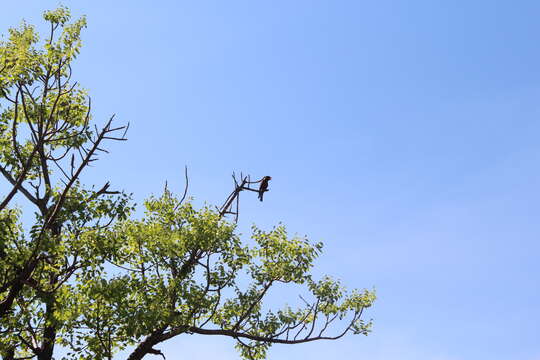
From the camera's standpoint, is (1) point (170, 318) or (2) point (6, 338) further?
(1) point (170, 318)

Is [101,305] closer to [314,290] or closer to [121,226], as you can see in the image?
[121,226]

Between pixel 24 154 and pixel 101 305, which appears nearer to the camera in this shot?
pixel 101 305

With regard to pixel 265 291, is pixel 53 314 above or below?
below

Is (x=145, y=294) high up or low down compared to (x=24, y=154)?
down

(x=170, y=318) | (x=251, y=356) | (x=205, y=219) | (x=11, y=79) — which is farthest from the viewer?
(x=251, y=356)

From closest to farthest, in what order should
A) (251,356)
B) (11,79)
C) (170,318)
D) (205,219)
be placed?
1. (11,79)
2. (170,318)
3. (205,219)
4. (251,356)

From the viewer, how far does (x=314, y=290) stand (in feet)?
71.3

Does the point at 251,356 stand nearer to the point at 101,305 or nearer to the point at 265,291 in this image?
the point at 265,291

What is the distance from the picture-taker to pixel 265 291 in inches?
817

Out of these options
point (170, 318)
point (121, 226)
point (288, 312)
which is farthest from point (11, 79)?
point (288, 312)

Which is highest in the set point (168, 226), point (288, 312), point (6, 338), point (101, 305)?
point (168, 226)

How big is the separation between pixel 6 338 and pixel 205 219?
6.85 m

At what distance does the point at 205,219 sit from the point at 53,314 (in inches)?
221

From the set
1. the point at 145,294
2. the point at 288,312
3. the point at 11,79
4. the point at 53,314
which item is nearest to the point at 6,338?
the point at 53,314
